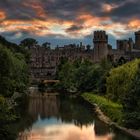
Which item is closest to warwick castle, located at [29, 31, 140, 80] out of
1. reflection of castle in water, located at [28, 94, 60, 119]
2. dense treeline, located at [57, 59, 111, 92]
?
dense treeline, located at [57, 59, 111, 92]

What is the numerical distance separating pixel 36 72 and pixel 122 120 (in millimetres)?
126240

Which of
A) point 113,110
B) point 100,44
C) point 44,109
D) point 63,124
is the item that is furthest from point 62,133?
point 100,44

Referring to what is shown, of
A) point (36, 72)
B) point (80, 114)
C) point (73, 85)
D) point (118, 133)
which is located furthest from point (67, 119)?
point (36, 72)

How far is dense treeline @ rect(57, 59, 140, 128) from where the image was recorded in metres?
42.0

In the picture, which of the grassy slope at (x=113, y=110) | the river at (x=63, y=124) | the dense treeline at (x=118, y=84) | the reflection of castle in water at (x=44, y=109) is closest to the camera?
the river at (x=63, y=124)

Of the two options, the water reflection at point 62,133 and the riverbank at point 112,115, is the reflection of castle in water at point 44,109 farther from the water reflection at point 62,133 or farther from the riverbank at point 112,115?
the water reflection at point 62,133

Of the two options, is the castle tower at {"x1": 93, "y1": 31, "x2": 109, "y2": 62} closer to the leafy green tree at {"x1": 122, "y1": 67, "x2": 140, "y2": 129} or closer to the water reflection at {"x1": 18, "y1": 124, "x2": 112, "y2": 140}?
the water reflection at {"x1": 18, "y1": 124, "x2": 112, "y2": 140}

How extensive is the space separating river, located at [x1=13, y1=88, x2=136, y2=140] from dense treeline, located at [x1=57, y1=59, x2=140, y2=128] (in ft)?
6.74

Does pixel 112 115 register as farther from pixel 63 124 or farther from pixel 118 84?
pixel 118 84

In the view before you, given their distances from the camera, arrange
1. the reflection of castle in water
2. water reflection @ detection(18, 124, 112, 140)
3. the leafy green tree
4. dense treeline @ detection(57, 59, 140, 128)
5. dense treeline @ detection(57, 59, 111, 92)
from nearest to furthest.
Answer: water reflection @ detection(18, 124, 112, 140) → the leafy green tree → dense treeline @ detection(57, 59, 140, 128) → the reflection of castle in water → dense treeline @ detection(57, 59, 111, 92)

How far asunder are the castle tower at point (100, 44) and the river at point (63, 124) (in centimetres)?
10510

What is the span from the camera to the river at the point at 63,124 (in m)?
39.8

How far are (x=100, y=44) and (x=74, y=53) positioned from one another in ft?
44.1

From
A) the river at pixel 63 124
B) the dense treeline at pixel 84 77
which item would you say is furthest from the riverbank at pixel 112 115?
the dense treeline at pixel 84 77
